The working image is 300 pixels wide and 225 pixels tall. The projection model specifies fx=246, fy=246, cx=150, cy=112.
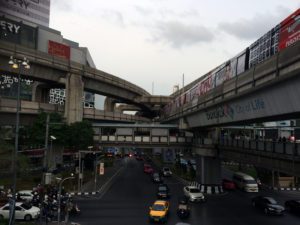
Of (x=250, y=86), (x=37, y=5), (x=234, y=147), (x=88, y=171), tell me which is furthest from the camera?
(x=37, y=5)

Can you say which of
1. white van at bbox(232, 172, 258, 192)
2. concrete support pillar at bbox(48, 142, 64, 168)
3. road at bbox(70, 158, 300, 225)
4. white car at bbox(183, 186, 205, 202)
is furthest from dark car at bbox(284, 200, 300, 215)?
concrete support pillar at bbox(48, 142, 64, 168)

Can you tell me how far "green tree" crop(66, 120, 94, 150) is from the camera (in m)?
38.7

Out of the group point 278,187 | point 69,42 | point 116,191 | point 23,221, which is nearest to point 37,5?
point 69,42

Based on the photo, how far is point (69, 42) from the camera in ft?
335

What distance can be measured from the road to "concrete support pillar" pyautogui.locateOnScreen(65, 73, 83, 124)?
13.8 m

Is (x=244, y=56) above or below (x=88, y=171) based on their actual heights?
above

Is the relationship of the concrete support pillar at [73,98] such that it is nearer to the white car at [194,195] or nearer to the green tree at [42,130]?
the green tree at [42,130]

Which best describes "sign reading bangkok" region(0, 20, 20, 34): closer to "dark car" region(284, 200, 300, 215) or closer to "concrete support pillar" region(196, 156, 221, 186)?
"concrete support pillar" region(196, 156, 221, 186)

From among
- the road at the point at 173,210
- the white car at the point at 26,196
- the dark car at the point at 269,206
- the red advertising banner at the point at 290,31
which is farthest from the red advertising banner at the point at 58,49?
the red advertising banner at the point at 290,31

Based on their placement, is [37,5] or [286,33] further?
[37,5]

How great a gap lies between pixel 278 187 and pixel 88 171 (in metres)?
38.0

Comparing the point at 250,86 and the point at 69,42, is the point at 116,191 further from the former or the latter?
the point at 69,42

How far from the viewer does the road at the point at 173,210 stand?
23.0 m

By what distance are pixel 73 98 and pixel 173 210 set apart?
25.1m
